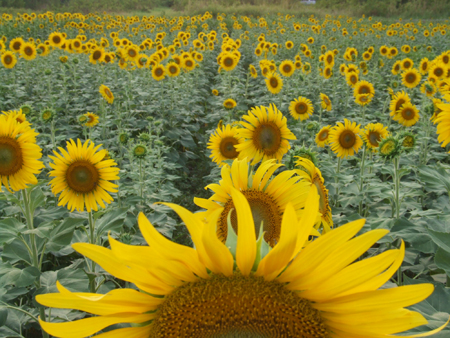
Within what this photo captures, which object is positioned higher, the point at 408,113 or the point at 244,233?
the point at 244,233

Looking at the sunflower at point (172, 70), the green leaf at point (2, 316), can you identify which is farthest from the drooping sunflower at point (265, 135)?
the sunflower at point (172, 70)

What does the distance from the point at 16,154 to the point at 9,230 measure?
0.42 metres

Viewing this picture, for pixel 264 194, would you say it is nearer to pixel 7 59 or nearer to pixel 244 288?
pixel 244 288

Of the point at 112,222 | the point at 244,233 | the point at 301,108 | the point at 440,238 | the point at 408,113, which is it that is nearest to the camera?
the point at 244,233

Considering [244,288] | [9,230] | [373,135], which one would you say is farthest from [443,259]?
[373,135]

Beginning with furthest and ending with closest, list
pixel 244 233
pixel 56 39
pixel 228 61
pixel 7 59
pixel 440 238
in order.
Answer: pixel 56 39
pixel 7 59
pixel 228 61
pixel 440 238
pixel 244 233

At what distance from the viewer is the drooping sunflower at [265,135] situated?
2.24m

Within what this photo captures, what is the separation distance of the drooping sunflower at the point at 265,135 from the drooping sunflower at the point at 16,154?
1244 mm

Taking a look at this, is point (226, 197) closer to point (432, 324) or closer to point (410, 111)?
point (432, 324)

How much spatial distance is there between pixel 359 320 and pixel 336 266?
94 mm

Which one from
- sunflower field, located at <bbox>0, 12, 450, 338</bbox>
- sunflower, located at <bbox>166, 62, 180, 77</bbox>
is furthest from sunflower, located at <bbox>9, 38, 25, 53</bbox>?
sunflower field, located at <bbox>0, 12, 450, 338</bbox>

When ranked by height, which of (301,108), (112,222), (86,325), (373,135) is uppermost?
(86,325)

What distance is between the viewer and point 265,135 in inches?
88.8

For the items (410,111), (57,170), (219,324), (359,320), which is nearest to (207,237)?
(219,324)
